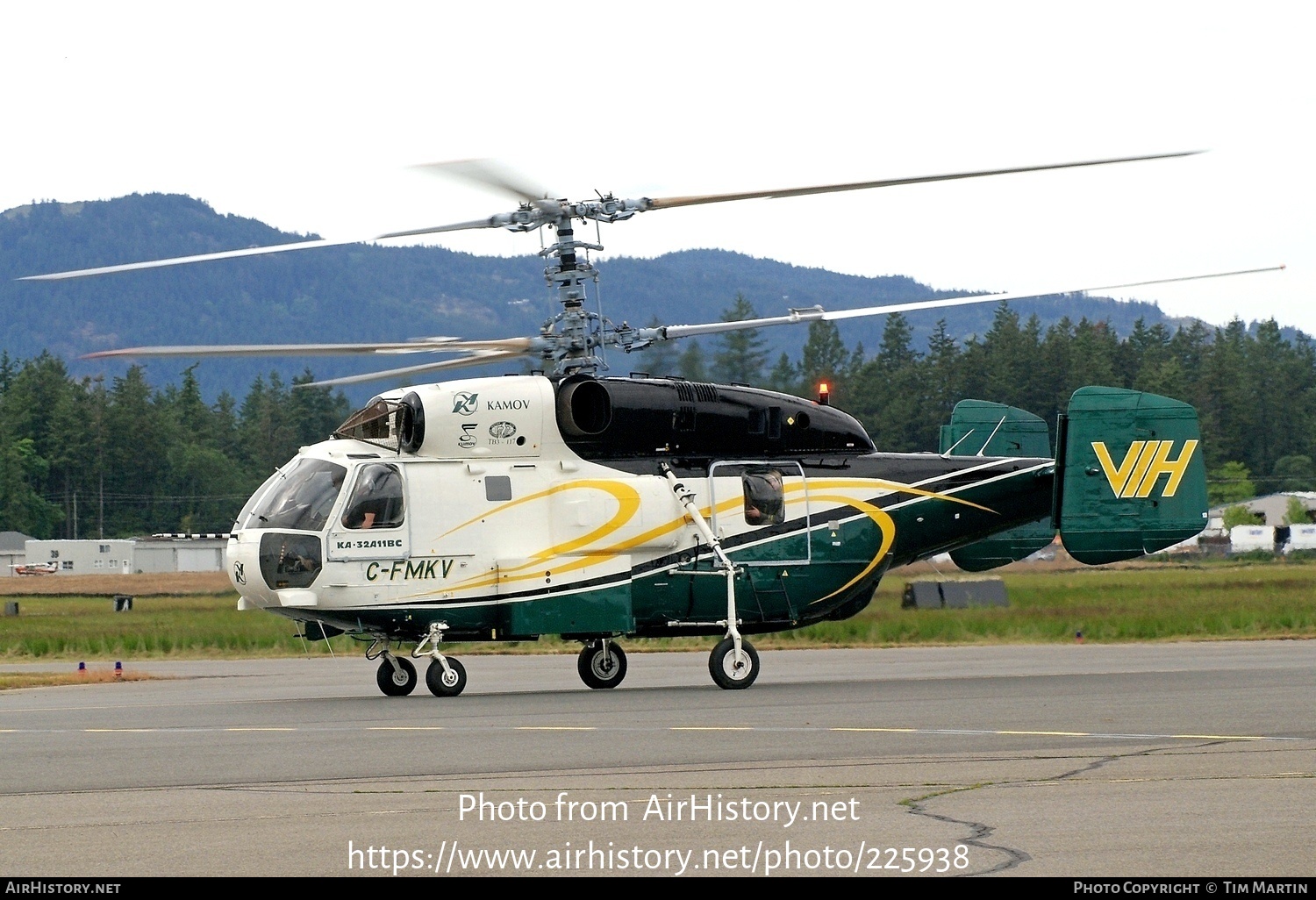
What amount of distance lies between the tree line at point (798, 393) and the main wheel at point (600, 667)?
3.92 meters

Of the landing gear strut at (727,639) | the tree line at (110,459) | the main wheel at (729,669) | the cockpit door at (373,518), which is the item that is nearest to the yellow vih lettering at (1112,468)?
the landing gear strut at (727,639)

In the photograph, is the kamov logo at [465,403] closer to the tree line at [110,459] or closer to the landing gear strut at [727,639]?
the landing gear strut at [727,639]

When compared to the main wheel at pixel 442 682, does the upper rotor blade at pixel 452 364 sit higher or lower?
higher

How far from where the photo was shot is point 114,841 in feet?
27.9

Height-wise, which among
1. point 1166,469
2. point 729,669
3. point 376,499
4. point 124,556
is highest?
point 376,499

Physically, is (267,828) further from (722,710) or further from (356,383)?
(356,383)

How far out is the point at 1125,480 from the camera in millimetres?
21000

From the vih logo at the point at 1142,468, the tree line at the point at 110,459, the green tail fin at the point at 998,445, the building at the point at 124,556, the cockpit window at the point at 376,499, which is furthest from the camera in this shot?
the tree line at the point at 110,459

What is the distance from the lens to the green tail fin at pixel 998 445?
23.7 meters

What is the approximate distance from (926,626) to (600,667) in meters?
11.2

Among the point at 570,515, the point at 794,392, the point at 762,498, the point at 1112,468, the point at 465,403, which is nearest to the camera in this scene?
the point at 465,403

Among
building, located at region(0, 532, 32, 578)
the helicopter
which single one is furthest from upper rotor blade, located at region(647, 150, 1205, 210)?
building, located at region(0, 532, 32, 578)

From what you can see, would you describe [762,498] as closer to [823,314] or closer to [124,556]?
[823,314]

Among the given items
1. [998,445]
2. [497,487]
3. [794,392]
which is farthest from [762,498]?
[794,392]
